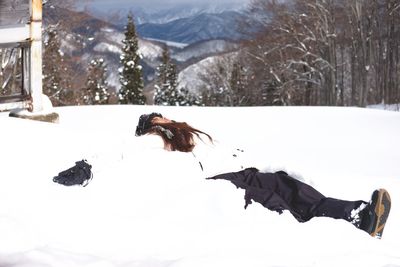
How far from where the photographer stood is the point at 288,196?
2.94m

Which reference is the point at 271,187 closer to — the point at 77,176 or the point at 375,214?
the point at 375,214

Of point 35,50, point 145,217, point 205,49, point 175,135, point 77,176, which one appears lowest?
point 145,217

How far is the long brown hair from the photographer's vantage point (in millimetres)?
3275

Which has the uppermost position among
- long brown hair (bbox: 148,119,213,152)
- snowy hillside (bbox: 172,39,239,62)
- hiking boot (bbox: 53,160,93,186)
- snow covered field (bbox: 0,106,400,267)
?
snowy hillside (bbox: 172,39,239,62)

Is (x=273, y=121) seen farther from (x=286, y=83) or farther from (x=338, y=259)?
(x=286, y=83)

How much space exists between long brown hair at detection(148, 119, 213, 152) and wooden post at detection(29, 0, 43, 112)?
2.61m

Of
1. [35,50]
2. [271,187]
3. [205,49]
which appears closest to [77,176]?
[271,187]

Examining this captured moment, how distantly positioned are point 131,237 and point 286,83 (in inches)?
852

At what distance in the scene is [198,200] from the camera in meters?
2.58

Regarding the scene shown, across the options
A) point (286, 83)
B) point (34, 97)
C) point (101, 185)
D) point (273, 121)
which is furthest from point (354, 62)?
point (101, 185)

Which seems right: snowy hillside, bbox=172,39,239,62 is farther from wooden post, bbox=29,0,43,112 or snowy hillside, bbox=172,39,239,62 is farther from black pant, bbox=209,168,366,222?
black pant, bbox=209,168,366,222

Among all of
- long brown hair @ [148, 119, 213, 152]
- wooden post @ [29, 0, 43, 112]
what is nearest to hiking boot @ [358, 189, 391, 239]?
long brown hair @ [148, 119, 213, 152]

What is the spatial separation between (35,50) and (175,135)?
109 inches

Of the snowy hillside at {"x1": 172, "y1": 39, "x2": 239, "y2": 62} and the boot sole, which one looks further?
the snowy hillside at {"x1": 172, "y1": 39, "x2": 239, "y2": 62}
